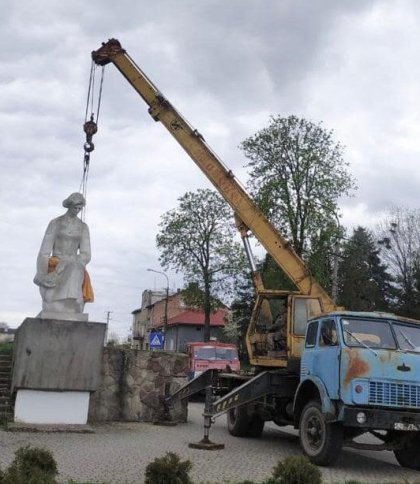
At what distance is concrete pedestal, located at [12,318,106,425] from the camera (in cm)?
1151

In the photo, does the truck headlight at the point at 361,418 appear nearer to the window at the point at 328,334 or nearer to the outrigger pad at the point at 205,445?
the window at the point at 328,334

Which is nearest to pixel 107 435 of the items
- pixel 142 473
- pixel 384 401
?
pixel 142 473

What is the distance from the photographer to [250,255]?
50.4ft

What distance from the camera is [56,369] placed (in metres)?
11.7

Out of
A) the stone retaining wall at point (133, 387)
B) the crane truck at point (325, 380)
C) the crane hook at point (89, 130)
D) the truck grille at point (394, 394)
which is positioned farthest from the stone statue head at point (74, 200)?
the truck grille at point (394, 394)

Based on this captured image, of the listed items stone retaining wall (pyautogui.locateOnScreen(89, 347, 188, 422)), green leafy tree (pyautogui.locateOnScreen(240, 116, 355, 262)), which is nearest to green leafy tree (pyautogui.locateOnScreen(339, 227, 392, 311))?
green leafy tree (pyautogui.locateOnScreen(240, 116, 355, 262))

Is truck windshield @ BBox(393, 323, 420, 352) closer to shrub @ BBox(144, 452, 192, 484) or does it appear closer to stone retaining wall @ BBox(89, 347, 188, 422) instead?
shrub @ BBox(144, 452, 192, 484)

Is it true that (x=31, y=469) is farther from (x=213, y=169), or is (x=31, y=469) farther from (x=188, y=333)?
(x=188, y=333)

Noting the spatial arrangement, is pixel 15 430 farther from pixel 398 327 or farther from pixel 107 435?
pixel 398 327

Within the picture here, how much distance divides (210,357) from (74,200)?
40.5ft

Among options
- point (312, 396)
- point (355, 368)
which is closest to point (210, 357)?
point (312, 396)

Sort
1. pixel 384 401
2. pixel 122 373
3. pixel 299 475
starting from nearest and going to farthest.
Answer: pixel 299 475, pixel 384 401, pixel 122 373

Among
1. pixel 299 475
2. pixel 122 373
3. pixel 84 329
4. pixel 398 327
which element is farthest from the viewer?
pixel 122 373

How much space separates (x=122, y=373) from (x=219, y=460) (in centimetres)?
487
